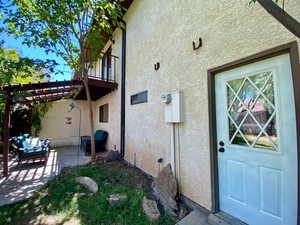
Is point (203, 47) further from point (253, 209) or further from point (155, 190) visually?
point (155, 190)

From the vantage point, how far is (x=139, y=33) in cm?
499

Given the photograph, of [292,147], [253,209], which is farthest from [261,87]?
[253,209]

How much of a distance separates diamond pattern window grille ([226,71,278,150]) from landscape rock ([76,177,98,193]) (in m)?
3.11

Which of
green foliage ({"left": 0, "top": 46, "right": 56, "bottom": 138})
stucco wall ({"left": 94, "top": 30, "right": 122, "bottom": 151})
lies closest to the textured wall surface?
stucco wall ({"left": 94, "top": 30, "right": 122, "bottom": 151})

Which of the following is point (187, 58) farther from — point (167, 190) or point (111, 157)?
point (111, 157)

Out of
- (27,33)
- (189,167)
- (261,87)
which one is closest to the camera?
(261,87)

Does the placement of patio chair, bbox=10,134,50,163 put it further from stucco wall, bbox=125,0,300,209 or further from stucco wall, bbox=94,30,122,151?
stucco wall, bbox=125,0,300,209

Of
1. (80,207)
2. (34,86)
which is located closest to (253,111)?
(80,207)

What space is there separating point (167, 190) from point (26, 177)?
170 inches

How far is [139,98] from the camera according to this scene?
15.8ft

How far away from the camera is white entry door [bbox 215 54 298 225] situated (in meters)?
1.71

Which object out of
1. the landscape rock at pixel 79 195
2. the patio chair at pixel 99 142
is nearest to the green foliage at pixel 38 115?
the patio chair at pixel 99 142

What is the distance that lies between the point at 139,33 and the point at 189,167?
4375 mm

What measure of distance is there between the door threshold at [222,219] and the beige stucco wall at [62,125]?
9274 millimetres
